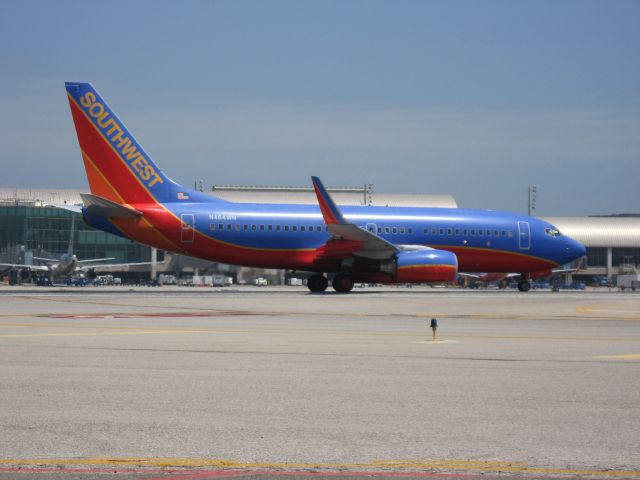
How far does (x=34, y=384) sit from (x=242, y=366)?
3377mm

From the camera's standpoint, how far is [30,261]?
3767 inches

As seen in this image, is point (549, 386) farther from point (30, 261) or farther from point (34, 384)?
point (30, 261)

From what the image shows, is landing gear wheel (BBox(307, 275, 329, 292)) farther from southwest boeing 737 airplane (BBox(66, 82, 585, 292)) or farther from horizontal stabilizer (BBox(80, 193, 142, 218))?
horizontal stabilizer (BBox(80, 193, 142, 218))

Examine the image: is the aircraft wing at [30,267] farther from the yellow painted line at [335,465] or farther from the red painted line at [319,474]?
the red painted line at [319,474]

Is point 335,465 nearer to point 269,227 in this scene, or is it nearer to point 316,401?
point 316,401

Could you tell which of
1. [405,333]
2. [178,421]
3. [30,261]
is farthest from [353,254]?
[30,261]

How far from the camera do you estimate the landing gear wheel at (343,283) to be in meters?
47.8

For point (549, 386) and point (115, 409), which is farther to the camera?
point (549, 386)

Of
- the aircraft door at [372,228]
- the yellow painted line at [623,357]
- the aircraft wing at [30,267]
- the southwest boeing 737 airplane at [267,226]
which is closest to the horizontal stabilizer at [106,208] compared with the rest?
the southwest boeing 737 airplane at [267,226]

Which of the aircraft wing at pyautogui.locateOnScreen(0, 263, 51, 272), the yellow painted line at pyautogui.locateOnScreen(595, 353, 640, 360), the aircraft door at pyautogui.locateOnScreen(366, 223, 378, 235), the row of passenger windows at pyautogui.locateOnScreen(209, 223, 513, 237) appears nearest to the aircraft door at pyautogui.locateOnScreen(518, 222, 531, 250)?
the row of passenger windows at pyautogui.locateOnScreen(209, 223, 513, 237)

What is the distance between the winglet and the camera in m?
45.2

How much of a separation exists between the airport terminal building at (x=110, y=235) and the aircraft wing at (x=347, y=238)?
5033 cm

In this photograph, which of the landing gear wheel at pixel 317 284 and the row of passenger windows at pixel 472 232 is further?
the row of passenger windows at pixel 472 232

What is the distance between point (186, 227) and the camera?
47.0 metres
